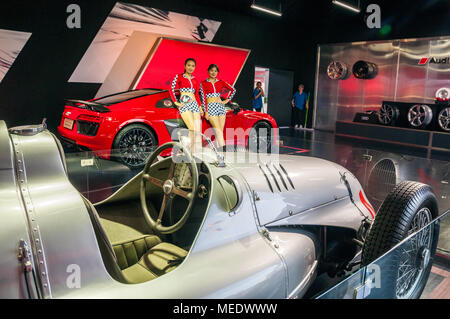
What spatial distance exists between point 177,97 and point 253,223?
15.3 ft

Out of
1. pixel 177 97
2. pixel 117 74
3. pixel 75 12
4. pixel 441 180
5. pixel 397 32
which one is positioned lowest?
pixel 441 180

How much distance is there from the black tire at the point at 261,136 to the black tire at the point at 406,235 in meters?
5.39

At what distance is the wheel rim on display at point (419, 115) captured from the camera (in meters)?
9.38

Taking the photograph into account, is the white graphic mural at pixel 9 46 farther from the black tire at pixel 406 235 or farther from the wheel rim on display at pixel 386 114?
the wheel rim on display at pixel 386 114

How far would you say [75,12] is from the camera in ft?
25.7

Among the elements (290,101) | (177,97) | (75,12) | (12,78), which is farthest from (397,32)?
(12,78)

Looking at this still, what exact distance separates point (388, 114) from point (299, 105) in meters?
3.77

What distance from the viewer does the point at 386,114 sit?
33.7 ft

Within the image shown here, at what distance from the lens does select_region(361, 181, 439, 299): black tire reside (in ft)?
6.83

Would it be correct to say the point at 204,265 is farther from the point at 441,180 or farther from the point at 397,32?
the point at 397,32

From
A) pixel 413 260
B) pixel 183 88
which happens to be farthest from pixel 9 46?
pixel 413 260

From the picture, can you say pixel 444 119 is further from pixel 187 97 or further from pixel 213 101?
pixel 187 97

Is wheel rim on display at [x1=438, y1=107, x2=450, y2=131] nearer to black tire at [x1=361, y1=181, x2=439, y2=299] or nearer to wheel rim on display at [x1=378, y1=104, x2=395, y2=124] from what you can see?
A: wheel rim on display at [x1=378, y1=104, x2=395, y2=124]
